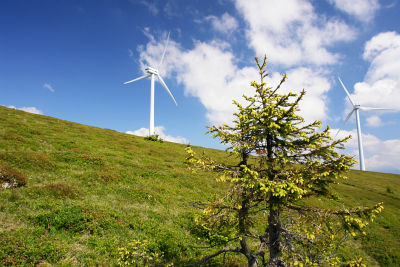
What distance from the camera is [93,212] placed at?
11344mm

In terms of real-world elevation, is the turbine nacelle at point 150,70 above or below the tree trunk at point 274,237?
above

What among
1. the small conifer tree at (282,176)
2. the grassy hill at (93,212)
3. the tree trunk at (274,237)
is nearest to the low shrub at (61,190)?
the grassy hill at (93,212)

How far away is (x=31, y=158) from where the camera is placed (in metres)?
16.2

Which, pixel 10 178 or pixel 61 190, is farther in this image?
pixel 61 190

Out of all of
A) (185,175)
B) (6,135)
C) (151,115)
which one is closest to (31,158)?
(6,135)

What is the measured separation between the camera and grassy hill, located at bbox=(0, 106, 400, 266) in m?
8.65

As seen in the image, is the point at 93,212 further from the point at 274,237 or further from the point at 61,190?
the point at 274,237

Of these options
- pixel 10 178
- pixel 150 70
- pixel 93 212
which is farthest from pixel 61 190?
pixel 150 70

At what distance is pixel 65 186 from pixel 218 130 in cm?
1167

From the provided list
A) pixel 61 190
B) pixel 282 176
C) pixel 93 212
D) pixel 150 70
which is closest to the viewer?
pixel 282 176

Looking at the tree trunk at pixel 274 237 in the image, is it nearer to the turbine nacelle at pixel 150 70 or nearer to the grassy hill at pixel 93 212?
the grassy hill at pixel 93 212

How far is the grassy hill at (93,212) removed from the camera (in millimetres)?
8648

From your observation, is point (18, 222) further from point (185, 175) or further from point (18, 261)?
point (185, 175)

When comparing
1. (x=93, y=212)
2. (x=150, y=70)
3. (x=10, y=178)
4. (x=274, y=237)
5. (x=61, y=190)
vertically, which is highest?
(x=150, y=70)
